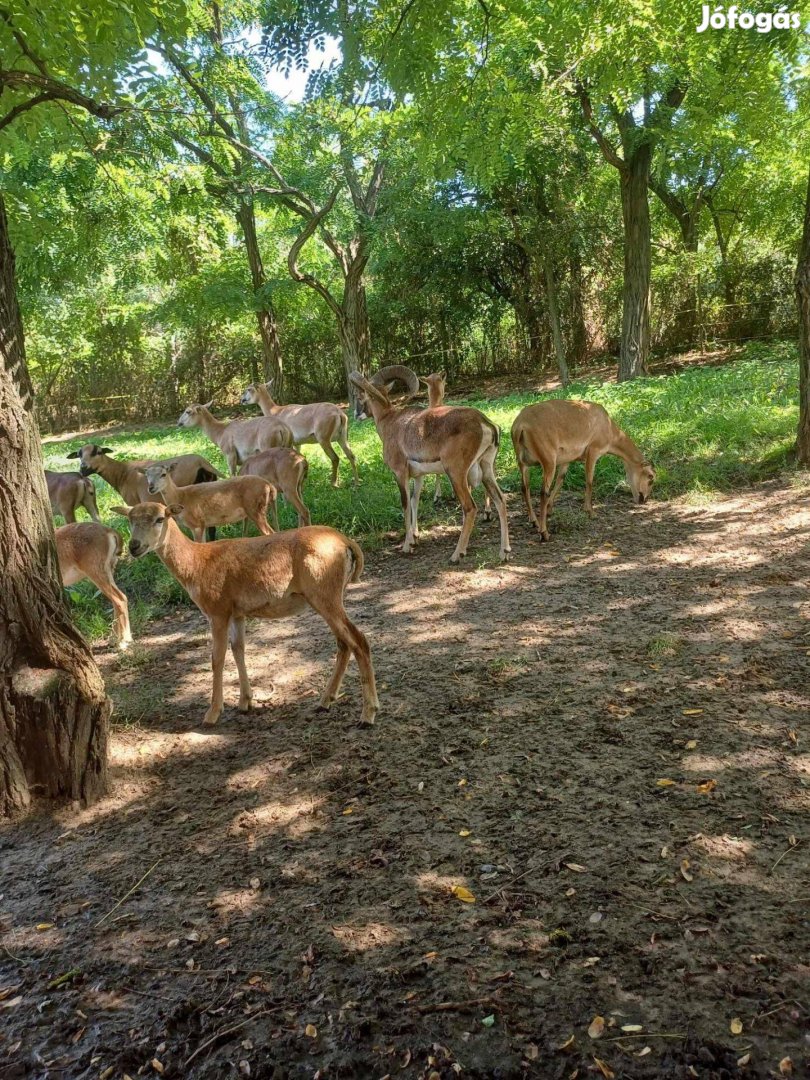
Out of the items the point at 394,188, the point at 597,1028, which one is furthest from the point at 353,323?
the point at 597,1028

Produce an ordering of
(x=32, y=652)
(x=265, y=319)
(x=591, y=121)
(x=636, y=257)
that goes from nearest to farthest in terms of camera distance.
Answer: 1. (x=32, y=652)
2. (x=591, y=121)
3. (x=636, y=257)
4. (x=265, y=319)

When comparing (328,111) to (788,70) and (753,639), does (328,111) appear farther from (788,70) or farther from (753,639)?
(753,639)

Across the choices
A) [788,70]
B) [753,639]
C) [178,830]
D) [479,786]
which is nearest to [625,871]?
[479,786]

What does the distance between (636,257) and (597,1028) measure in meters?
16.9

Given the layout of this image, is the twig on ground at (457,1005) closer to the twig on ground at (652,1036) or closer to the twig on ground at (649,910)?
the twig on ground at (652,1036)

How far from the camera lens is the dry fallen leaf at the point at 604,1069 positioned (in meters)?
2.25

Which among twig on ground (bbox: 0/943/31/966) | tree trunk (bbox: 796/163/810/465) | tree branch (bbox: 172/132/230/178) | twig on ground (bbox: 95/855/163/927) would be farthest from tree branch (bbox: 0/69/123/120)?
tree branch (bbox: 172/132/230/178)

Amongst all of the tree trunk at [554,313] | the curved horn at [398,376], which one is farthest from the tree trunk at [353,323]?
the curved horn at [398,376]

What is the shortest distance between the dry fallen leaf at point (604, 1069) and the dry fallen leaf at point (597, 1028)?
0.08m

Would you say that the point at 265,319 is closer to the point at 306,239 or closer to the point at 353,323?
the point at 353,323

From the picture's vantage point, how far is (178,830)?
3809 mm

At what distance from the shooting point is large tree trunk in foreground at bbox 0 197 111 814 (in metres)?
3.83

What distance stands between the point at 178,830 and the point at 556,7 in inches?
333

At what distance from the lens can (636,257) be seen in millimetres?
16766
